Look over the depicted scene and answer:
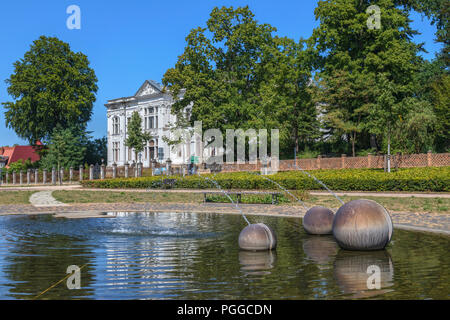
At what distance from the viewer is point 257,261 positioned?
26.2ft

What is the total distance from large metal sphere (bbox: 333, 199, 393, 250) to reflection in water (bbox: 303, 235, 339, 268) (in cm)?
45

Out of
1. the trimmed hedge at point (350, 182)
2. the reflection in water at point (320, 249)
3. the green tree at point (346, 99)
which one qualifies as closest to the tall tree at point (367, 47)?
the green tree at point (346, 99)

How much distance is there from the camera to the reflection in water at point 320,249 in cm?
812

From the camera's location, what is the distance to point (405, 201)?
789 inches

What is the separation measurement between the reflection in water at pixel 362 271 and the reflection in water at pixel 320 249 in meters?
0.19

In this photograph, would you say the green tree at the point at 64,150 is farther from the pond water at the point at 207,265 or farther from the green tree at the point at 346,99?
the pond water at the point at 207,265

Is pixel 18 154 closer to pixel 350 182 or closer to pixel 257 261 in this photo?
pixel 350 182

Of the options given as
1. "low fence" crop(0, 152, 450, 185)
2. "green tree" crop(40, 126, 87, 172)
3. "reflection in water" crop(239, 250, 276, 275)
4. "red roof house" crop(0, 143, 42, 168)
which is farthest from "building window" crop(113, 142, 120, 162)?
"reflection in water" crop(239, 250, 276, 275)

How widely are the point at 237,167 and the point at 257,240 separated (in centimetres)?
3565

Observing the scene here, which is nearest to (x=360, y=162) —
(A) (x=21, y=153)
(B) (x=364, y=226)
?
(B) (x=364, y=226)

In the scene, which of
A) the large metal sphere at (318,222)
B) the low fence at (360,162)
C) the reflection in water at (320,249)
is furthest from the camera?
the low fence at (360,162)

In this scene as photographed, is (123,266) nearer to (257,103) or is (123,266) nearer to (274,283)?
(274,283)

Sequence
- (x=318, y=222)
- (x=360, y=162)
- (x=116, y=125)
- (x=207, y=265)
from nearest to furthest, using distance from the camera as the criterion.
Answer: (x=207, y=265) → (x=318, y=222) → (x=360, y=162) → (x=116, y=125)

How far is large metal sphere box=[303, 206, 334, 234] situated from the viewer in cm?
1111
